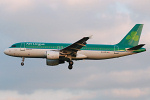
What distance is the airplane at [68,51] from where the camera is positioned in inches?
2862

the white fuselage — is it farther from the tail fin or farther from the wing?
the tail fin

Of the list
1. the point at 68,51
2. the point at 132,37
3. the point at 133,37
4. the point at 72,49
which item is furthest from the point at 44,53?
the point at 133,37

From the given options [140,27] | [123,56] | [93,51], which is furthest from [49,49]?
[140,27]

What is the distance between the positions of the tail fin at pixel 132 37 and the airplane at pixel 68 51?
0.88ft

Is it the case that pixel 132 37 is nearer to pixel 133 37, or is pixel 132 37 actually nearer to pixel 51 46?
pixel 133 37

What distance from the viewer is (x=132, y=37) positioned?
80438 mm

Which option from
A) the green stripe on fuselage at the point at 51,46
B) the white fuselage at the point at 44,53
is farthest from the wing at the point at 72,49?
the green stripe on fuselage at the point at 51,46

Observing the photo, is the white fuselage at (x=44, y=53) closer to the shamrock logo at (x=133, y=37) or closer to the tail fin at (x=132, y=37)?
the tail fin at (x=132, y=37)

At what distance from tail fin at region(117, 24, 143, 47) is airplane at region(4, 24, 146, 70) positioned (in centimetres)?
27

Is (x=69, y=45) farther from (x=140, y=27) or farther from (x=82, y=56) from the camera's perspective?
(x=140, y=27)

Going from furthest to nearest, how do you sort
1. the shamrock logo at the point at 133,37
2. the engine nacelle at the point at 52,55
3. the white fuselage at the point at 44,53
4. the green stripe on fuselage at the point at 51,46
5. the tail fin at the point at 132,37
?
the shamrock logo at the point at 133,37, the tail fin at the point at 132,37, the green stripe on fuselage at the point at 51,46, the white fuselage at the point at 44,53, the engine nacelle at the point at 52,55

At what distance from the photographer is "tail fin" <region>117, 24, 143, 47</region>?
7938 cm

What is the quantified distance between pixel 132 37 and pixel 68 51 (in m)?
14.4

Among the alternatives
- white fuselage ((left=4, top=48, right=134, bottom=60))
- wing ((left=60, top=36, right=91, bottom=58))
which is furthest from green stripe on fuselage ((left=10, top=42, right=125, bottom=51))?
wing ((left=60, top=36, right=91, bottom=58))
